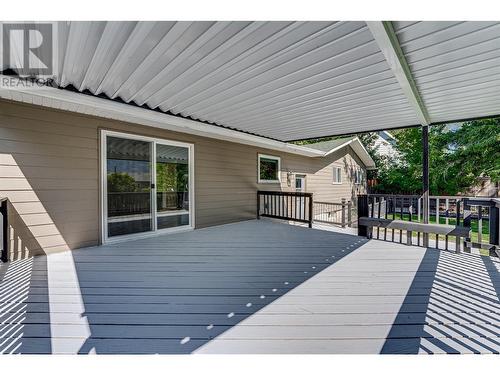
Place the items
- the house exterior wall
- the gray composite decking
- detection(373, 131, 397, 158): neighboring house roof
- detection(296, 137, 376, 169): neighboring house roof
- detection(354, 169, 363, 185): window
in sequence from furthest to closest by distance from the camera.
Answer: detection(373, 131, 397, 158): neighboring house roof < detection(354, 169, 363, 185): window < detection(296, 137, 376, 169): neighboring house roof < the house exterior wall < the gray composite decking

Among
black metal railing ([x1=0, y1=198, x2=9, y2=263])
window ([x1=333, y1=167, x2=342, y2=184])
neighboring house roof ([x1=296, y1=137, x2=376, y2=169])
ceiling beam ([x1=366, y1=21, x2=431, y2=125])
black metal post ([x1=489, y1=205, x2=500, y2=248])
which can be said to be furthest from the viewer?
window ([x1=333, y1=167, x2=342, y2=184])

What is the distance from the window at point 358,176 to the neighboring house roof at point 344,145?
0.70m

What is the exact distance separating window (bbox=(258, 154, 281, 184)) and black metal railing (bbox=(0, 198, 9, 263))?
5.36m

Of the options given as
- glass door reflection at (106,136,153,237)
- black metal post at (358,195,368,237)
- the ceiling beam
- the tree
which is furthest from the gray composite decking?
the tree

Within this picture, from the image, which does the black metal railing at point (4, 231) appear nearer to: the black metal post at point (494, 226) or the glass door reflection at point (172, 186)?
the glass door reflection at point (172, 186)

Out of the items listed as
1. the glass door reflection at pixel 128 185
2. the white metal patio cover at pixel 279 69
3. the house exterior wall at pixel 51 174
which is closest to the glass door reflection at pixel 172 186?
the glass door reflection at pixel 128 185

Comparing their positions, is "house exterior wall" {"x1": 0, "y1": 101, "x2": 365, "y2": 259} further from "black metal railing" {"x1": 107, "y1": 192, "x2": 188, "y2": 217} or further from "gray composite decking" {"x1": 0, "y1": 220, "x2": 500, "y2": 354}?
"gray composite decking" {"x1": 0, "y1": 220, "x2": 500, "y2": 354}

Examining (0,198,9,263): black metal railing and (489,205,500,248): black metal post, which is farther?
(489,205,500,248): black metal post

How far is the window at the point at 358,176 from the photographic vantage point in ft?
43.0

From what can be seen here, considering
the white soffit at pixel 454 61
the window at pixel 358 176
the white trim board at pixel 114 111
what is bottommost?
the window at pixel 358 176

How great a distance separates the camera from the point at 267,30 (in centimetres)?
205

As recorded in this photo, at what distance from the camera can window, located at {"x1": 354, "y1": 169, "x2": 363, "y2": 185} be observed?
13.1 m

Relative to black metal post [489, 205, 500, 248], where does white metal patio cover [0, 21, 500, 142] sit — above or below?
above

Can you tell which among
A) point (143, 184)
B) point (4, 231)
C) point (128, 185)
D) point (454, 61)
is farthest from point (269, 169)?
point (4, 231)
